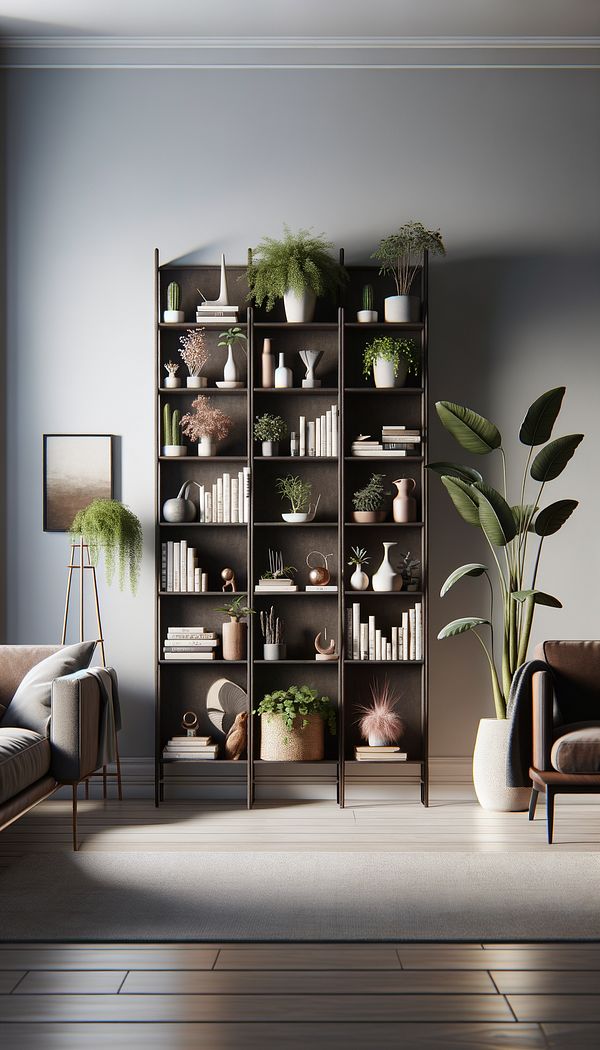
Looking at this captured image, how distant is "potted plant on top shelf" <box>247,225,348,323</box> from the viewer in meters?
4.90

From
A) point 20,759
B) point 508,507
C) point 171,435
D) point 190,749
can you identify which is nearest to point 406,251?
point 508,507

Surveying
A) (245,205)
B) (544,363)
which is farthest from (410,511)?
(245,205)

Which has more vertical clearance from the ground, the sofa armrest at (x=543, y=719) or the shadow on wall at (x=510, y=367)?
the shadow on wall at (x=510, y=367)

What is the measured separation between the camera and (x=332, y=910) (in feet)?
10.5

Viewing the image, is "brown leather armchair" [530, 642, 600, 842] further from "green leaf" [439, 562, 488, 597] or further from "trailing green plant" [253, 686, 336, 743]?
"trailing green plant" [253, 686, 336, 743]

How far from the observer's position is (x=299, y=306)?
497 cm

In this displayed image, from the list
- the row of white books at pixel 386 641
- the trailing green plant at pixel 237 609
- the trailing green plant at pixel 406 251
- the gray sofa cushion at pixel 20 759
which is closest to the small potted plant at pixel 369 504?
the row of white books at pixel 386 641

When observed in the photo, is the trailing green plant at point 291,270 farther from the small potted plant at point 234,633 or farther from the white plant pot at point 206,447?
the small potted plant at point 234,633

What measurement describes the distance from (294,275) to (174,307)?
69cm

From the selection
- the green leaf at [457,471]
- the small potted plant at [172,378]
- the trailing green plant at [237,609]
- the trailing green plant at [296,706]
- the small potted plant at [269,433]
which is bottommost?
the trailing green plant at [296,706]

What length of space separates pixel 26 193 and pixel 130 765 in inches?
128

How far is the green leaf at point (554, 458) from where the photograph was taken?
4734 millimetres

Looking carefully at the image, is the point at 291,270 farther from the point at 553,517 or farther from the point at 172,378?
the point at 553,517

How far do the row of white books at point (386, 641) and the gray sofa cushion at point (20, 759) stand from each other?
5.65 feet
